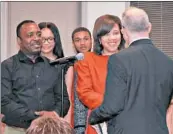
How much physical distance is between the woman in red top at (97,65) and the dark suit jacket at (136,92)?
55 cm

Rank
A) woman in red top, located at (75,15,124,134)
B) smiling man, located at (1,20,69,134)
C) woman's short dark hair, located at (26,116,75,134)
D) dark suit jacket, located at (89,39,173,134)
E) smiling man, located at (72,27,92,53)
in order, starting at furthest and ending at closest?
smiling man, located at (72,27,92,53), smiling man, located at (1,20,69,134), woman in red top, located at (75,15,124,134), dark suit jacket, located at (89,39,173,134), woman's short dark hair, located at (26,116,75,134)

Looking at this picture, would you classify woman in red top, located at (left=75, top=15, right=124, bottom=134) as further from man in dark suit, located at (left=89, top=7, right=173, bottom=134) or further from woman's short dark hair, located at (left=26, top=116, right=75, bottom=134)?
woman's short dark hair, located at (left=26, top=116, right=75, bottom=134)

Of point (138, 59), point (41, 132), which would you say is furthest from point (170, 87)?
point (41, 132)

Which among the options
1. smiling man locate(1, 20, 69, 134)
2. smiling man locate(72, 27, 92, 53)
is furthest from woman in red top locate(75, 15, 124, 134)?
smiling man locate(72, 27, 92, 53)

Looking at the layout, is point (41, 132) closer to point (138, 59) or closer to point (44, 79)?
point (138, 59)

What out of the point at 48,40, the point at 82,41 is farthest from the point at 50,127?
the point at 82,41

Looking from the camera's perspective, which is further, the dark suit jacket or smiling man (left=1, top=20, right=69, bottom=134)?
smiling man (left=1, top=20, right=69, bottom=134)

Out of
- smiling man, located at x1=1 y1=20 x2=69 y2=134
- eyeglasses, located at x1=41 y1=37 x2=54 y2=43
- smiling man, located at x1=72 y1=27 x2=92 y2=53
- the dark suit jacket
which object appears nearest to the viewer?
the dark suit jacket

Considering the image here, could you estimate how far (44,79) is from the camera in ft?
11.1

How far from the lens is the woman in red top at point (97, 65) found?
10.1ft

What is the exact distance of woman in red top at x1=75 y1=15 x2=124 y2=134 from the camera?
308cm

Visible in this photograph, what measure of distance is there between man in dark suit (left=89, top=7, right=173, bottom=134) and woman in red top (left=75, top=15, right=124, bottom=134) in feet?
1.76

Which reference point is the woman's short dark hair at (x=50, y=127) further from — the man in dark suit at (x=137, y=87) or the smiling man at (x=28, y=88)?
the smiling man at (x=28, y=88)

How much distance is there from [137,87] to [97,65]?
0.75 metres
